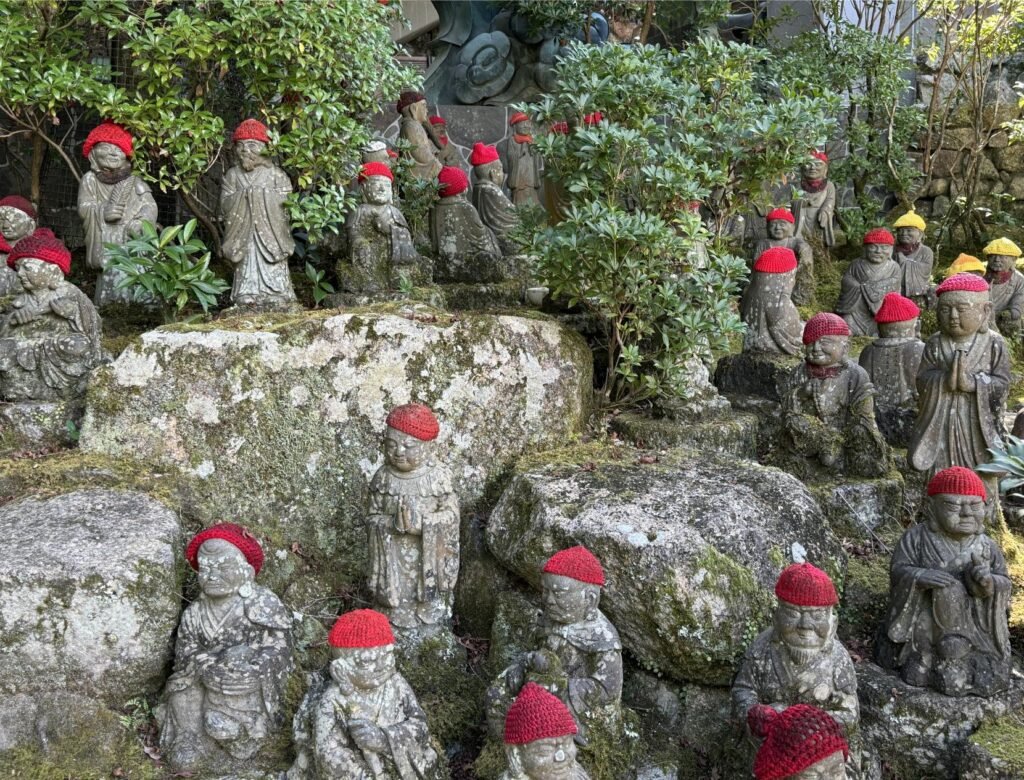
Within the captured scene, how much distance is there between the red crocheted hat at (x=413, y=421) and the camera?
665 centimetres

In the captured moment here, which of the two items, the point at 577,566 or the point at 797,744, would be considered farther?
the point at 577,566

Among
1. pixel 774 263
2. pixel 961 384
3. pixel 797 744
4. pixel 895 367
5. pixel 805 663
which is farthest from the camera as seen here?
pixel 774 263

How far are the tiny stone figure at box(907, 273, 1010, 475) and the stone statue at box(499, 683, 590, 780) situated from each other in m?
4.06

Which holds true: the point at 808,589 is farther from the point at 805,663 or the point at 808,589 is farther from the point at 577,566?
the point at 577,566

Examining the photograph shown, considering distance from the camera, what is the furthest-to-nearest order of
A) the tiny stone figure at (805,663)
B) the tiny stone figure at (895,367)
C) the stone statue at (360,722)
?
the tiny stone figure at (895,367), the tiny stone figure at (805,663), the stone statue at (360,722)

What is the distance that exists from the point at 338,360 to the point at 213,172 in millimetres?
4129

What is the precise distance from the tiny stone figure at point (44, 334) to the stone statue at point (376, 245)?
7.79 ft

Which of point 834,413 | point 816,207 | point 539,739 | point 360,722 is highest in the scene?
point 816,207

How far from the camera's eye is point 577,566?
233 inches

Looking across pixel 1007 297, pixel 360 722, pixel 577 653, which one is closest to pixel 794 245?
pixel 1007 297

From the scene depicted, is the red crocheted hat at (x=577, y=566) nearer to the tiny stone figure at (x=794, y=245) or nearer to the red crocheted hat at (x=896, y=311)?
the red crocheted hat at (x=896, y=311)

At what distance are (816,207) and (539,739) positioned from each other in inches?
439

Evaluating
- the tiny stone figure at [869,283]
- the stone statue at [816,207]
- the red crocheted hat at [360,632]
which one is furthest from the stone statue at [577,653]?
the stone statue at [816,207]

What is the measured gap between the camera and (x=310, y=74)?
900 cm
